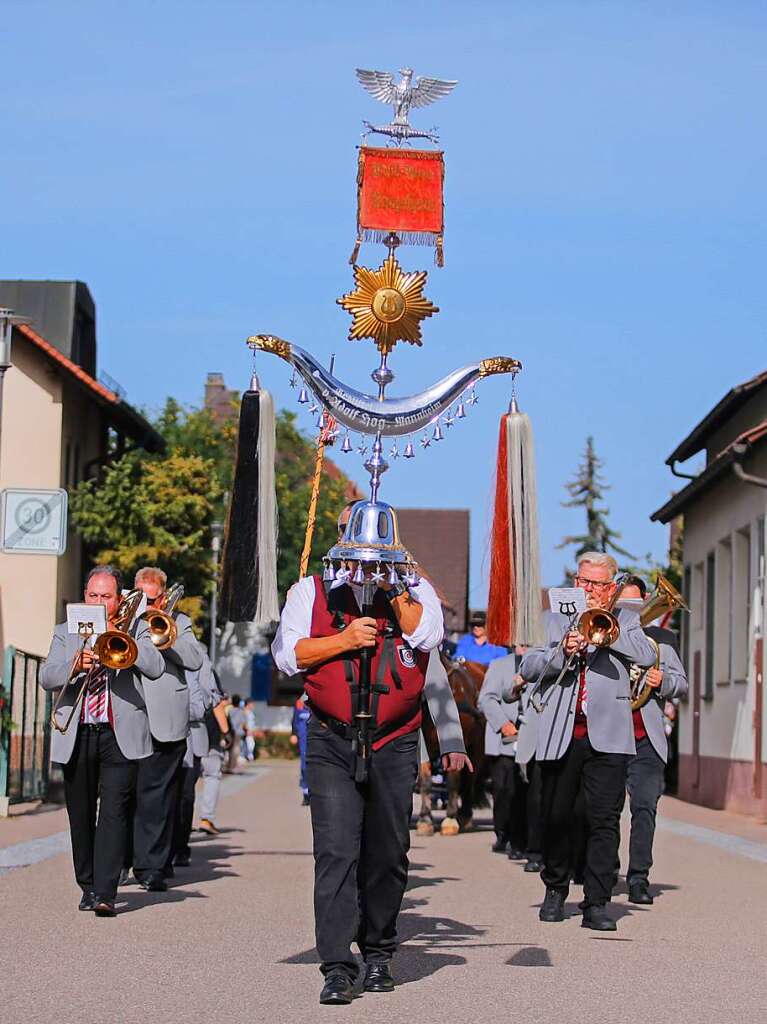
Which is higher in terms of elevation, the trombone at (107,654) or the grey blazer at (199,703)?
the trombone at (107,654)

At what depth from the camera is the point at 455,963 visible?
9.84 m

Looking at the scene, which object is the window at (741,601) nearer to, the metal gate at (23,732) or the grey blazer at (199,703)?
the metal gate at (23,732)

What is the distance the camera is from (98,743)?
1184cm

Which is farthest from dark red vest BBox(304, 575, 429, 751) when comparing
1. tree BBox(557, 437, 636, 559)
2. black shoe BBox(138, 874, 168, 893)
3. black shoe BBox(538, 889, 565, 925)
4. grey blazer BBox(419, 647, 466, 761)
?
tree BBox(557, 437, 636, 559)

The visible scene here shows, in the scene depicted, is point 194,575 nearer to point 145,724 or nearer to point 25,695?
point 25,695

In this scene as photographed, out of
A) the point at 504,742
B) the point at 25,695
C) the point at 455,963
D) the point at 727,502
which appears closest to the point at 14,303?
the point at 727,502

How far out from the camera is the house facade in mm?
30547

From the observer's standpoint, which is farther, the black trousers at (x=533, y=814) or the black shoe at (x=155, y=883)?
the black trousers at (x=533, y=814)

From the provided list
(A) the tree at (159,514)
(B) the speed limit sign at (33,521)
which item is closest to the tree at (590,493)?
(A) the tree at (159,514)

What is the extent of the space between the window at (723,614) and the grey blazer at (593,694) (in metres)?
22.8

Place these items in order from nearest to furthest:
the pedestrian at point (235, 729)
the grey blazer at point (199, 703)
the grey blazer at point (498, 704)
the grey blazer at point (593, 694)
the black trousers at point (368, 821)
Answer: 1. the black trousers at point (368, 821)
2. the grey blazer at point (593, 694)
3. the grey blazer at point (199, 703)
4. the grey blazer at point (498, 704)
5. the pedestrian at point (235, 729)

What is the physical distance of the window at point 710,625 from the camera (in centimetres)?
3634

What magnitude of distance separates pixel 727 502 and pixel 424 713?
86.2ft

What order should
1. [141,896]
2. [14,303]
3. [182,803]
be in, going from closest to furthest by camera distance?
[141,896] → [182,803] → [14,303]
